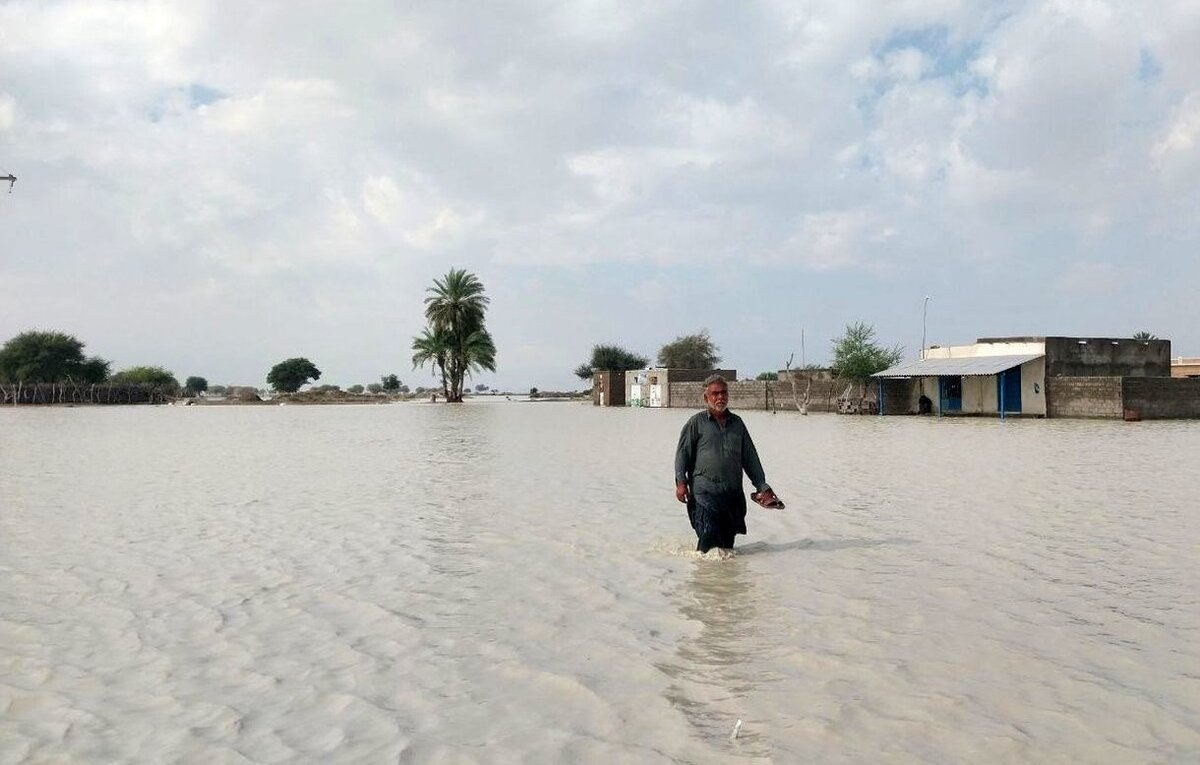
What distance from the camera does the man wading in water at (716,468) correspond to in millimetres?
6828

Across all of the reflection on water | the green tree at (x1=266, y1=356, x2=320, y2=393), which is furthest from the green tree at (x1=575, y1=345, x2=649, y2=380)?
the reflection on water

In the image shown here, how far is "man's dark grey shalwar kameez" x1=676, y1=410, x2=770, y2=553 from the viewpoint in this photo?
269 inches

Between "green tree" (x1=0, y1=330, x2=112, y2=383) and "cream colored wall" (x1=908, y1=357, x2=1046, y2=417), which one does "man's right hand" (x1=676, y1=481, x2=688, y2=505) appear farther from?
"green tree" (x1=0, y1=330, x2=112, y2=383)

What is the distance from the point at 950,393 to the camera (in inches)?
1444

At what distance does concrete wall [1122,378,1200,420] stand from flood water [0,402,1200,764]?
2138 cm

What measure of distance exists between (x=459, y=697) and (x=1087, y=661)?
2.98 metres

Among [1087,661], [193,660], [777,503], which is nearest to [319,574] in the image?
[193,660]

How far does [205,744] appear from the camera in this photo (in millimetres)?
3377

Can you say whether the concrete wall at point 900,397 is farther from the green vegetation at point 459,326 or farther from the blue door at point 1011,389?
the green vegetation at point 459,326

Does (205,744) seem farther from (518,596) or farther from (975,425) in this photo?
(975,425)

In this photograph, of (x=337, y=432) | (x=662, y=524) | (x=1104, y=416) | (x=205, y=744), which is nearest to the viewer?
(x=205, y=744)

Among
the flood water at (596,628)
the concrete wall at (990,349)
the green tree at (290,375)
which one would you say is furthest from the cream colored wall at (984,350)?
the green tree at (290,375)

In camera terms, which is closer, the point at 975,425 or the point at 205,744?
the point at 205,744

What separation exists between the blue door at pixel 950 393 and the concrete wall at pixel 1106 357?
458 cm
